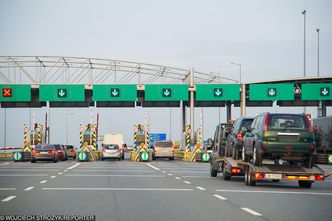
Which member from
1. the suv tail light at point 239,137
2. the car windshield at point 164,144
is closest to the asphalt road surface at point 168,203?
the suv tail light at point 239,137

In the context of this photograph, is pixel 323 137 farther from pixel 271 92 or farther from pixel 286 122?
pixel 286 122

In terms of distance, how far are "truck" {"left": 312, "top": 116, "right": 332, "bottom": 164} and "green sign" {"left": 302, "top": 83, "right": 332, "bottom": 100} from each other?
593 inches

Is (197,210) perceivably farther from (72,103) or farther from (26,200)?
(72,103)

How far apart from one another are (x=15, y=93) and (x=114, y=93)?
886 centimetres

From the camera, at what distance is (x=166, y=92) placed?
65.8 meters

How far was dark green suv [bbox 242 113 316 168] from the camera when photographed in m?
21.2

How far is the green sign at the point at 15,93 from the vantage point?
64.8m

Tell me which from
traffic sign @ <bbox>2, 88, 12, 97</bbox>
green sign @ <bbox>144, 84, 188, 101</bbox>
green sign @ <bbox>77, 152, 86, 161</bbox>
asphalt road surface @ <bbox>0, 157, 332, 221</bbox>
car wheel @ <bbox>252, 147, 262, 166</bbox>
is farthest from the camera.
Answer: green sign @ <bbox>144, 84, 188, 101</bbox>

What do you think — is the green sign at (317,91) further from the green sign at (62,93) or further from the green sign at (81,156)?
the green sign at (81,156)

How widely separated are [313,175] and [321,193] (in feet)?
5.36

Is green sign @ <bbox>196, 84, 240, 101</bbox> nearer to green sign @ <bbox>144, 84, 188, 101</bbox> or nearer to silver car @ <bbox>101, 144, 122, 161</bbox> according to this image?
green sign @ <bbox>144, 84, 188, 101</bbox>

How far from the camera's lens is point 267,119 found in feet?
70.6

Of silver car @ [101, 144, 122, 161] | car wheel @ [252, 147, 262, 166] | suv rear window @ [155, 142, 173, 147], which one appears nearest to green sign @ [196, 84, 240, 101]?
suv rear window @ [155, 142, 173, 147]

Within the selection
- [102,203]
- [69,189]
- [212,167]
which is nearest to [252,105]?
[212,167]
